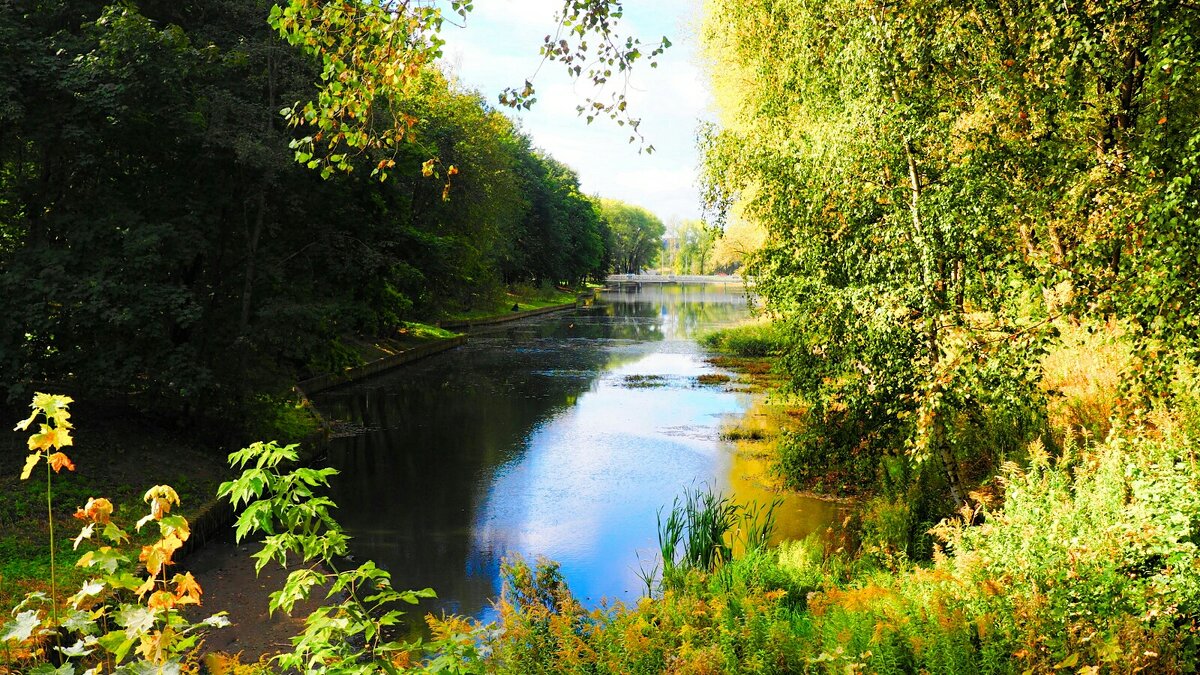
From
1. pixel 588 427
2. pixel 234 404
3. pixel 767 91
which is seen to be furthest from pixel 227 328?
pixel 767 91

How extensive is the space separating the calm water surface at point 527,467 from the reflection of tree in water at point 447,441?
0.04 m

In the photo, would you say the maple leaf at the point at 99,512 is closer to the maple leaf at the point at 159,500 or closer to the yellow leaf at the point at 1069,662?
the maple leaf at the point at 159,500

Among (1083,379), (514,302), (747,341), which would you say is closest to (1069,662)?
(1083,379)

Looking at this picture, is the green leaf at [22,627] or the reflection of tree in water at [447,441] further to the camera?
the reflection of tree in water at [447,441]

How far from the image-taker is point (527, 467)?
16.3 meters

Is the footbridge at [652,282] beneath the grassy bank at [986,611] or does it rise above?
above

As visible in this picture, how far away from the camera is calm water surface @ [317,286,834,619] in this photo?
37.6ft

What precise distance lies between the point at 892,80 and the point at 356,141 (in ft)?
23.9

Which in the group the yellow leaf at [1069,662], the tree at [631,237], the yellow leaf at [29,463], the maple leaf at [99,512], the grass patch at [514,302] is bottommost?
the yellow leaf at [1069,662]

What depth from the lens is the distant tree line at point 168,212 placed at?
11.9 m

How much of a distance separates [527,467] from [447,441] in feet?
9.66

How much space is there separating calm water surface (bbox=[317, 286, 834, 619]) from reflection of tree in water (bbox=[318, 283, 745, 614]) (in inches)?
1.7

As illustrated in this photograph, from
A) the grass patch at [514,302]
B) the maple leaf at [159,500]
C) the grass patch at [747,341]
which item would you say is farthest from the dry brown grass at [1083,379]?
the grass patch at [514,302]

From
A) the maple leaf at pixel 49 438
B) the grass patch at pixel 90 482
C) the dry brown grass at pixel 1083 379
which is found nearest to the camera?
the maple leaf at pixel 49 438
